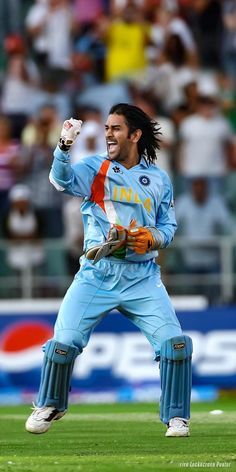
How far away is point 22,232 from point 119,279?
7572 millimetres

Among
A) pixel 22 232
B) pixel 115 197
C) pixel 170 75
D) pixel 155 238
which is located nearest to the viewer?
pixel 155 238

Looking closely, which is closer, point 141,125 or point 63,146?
point 63,146

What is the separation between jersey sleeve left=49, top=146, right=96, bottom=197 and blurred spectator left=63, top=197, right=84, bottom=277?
7040mm

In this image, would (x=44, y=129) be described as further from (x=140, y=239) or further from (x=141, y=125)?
(x=140, y=239)

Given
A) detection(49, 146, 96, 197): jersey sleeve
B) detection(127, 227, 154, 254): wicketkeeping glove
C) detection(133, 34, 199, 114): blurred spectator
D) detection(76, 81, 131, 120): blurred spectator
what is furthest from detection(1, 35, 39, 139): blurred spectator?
detection(127, 227, 154, 254): wicketkeeping glove

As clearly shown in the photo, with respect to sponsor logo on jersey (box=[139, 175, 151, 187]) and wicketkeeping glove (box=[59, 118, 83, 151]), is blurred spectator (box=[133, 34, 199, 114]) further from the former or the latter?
wicketkeeping glove (box=[59, 118, 83, 151])

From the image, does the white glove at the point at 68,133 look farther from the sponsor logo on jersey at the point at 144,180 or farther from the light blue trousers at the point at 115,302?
the light blue trousers at the point at 115,302

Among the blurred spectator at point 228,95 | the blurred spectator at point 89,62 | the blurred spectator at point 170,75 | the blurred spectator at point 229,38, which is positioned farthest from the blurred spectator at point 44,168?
the blurred spectator at point 229,38

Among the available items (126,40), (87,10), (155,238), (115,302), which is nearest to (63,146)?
(155,238)

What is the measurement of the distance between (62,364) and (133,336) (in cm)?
661

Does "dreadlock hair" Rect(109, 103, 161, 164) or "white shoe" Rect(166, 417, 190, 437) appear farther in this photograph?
"dreadlock hair" Rect(109, 103, 161, 164)

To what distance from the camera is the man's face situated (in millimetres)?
8344

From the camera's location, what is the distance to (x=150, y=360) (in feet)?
47.9

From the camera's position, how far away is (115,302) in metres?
8.27
